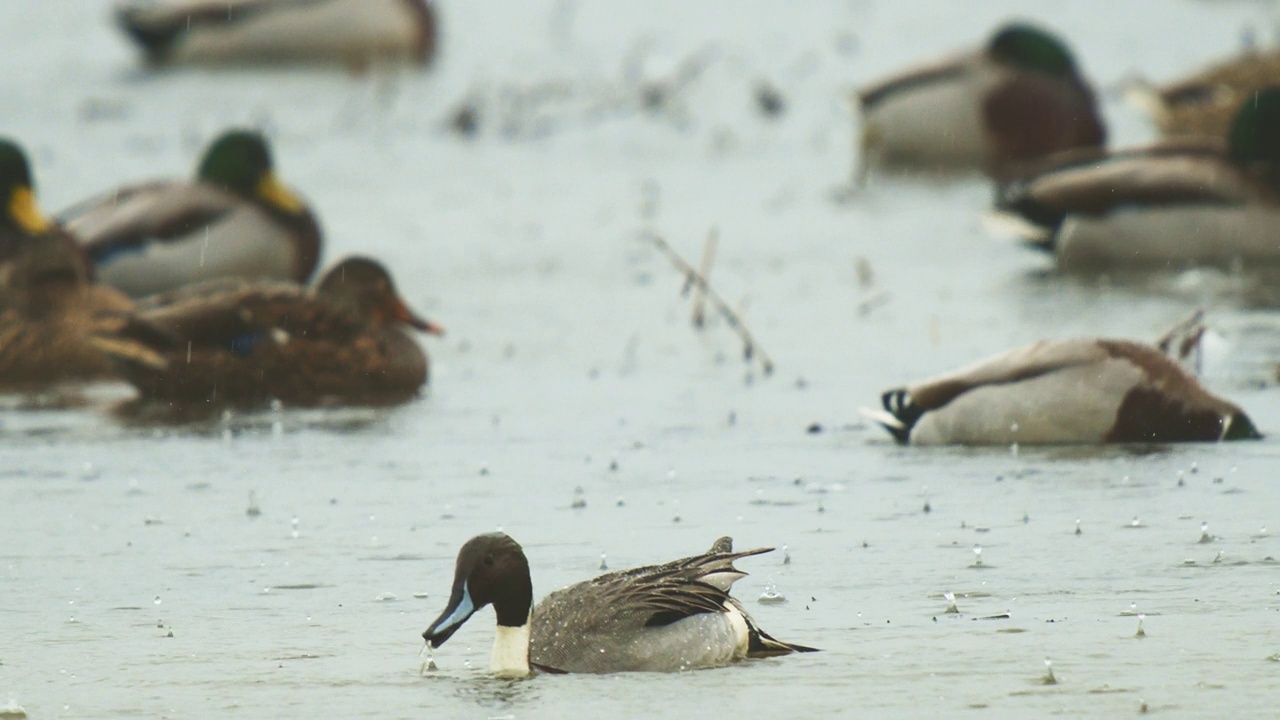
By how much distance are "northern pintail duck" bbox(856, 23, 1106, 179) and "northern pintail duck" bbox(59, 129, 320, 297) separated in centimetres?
735

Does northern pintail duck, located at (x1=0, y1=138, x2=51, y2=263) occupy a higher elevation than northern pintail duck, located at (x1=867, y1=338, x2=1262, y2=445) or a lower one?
higher

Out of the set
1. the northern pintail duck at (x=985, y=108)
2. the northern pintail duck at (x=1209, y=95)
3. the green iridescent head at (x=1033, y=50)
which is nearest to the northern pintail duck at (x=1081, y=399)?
the northern pintail duck at (x=1209, y=95)

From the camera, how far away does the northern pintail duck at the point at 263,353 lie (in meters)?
11.1

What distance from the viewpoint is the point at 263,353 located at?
11055mm

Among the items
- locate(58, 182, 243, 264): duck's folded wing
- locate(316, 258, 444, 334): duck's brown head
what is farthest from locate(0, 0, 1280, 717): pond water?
locate(58, 182, 243, 264): duck's folded wing

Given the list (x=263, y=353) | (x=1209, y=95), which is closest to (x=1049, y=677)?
(x=263, y=353)

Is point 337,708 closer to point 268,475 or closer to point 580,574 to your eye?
point 580,574

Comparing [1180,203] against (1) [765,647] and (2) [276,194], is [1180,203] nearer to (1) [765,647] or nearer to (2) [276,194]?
(2) [276,194]

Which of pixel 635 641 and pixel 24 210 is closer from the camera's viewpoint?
pixel 635 641

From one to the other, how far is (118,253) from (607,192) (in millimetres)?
5417

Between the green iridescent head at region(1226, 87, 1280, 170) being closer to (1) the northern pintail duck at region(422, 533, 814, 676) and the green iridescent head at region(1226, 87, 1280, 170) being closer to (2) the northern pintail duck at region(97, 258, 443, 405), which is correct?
(2) the northern pintail duck at region(97, 258, 443, 405)

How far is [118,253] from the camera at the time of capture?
45.3 ft

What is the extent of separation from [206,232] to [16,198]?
105 centimetres

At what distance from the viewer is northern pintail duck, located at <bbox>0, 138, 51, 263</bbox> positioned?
13508 mm
